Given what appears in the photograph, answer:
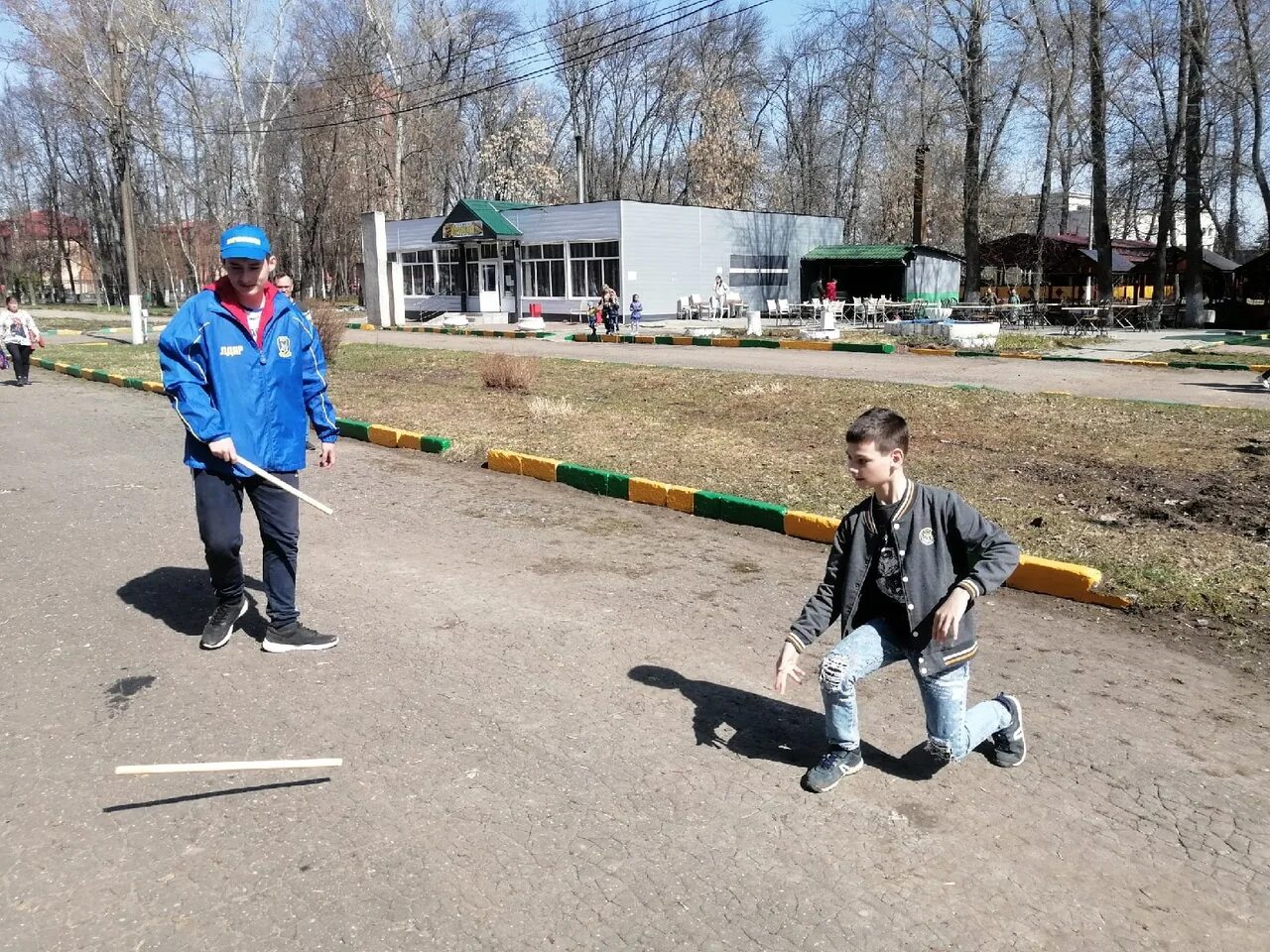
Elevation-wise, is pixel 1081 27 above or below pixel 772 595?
above

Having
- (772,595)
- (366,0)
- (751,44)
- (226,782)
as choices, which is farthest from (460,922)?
(751,44)

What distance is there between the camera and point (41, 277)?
76688 mm

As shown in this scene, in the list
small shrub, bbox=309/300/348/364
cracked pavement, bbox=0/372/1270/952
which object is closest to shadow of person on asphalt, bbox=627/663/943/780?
cracked pavement, bbox=0/372/1270/952

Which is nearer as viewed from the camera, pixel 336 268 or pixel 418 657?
pixel 418 657

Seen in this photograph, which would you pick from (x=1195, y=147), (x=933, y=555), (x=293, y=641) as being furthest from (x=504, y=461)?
(x=1195, y=147)

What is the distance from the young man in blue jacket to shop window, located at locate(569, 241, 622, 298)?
31.8 m

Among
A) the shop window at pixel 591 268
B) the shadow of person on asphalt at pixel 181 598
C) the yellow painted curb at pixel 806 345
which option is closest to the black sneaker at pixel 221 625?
the shadow of person on asphalt at pixel 181 598

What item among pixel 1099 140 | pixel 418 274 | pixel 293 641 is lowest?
pixel 293 641

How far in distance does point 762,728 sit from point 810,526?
3015mm

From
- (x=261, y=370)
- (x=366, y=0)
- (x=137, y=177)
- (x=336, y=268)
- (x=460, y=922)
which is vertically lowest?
(x=460, y=922)

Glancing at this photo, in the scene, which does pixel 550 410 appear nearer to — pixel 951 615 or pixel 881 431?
pixel 881 431

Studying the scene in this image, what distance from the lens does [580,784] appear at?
3379mm

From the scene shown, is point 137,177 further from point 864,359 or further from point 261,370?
point 261,370

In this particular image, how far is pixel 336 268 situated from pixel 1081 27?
4589cm
